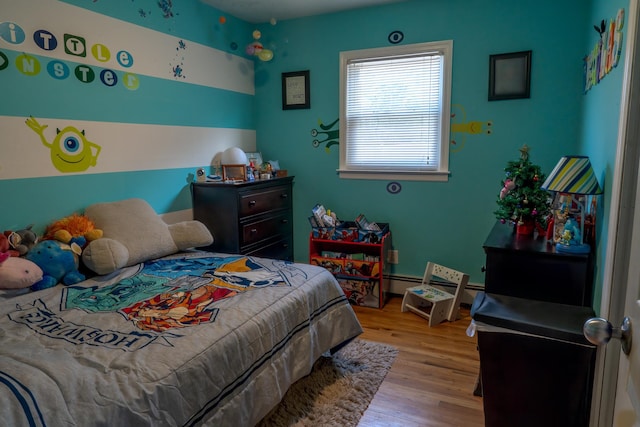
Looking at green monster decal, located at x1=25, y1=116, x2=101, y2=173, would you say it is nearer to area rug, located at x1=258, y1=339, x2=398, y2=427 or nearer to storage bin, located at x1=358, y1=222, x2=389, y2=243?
area rug, located at x1=258, y1=339, x2=398, y2=427

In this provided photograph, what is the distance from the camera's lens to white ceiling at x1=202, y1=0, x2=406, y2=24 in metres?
3.29

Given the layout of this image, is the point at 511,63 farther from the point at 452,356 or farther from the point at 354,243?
the point at 452,356

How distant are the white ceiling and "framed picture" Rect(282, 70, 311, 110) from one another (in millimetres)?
492

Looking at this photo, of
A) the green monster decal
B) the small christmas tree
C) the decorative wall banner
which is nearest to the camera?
the decorative wall banner

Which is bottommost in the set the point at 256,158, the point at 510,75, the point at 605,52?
the point at 256,158

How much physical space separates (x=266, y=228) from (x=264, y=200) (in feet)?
0.79

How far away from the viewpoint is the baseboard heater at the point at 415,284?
334 cm

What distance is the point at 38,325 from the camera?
5.32ft

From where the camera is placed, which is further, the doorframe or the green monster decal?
the green monster decal

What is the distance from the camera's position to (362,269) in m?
3.35

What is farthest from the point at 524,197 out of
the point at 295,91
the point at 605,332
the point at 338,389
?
the point at 295,91

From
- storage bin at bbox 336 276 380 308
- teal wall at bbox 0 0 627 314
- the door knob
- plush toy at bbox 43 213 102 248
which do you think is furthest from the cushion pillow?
the door knob

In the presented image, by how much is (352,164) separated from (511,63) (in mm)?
1452

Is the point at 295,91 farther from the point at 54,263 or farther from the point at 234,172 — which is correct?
the point at 54,263
